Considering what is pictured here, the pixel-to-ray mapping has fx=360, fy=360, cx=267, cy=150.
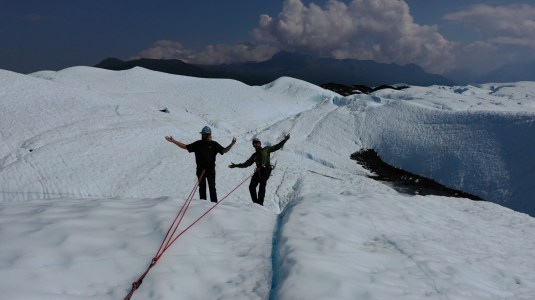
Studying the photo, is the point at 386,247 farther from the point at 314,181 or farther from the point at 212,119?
the point at 212,119

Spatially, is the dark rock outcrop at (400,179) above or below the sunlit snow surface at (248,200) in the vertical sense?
below

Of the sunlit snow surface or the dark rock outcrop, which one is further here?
the dark rock outcrop

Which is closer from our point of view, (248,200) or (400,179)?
(248,200)

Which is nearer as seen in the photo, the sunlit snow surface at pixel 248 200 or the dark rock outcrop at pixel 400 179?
the sunlit snow surface at pixel 248 200

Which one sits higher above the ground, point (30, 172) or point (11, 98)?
point (11, 98)

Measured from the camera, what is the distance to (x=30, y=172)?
13.9 metres

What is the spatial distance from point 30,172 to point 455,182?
63.0 feet

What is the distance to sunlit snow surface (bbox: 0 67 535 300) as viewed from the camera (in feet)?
15.6

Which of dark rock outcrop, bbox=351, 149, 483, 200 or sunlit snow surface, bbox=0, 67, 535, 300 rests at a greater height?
sunlit snow surface, bbox=0, 67, 535, 300

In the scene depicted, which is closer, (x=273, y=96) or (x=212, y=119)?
(x=212, y=119)

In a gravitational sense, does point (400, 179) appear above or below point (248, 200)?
below

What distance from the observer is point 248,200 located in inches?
572

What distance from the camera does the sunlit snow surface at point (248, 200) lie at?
4766 mm

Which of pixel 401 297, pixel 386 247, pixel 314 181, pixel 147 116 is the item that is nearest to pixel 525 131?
pixel 314 181
